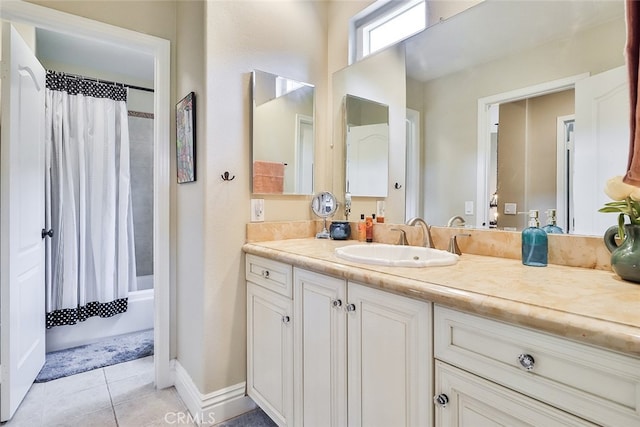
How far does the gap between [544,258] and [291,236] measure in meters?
1.26

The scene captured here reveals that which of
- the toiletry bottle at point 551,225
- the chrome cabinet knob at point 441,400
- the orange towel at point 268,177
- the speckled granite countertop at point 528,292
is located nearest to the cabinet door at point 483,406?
the chrome cabinet knob at point 441,400

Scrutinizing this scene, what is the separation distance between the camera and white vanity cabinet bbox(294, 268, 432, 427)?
3.06ft

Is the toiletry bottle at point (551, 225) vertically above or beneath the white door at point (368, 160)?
beneath

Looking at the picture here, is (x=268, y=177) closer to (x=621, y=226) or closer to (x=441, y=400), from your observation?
(x=441, y=400)

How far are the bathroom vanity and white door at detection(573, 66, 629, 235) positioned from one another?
0.72ft

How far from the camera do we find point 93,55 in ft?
8.84

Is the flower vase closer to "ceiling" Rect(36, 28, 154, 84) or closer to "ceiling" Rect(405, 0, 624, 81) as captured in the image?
"ceiling" Rect(405, 0, 624, 81)

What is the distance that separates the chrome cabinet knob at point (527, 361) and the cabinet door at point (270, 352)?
93 cm

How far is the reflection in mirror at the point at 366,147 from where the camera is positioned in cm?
191

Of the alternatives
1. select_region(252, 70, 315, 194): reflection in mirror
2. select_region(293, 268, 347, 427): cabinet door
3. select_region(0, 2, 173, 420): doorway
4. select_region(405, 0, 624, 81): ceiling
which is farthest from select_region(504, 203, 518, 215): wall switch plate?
select_region(0, 2, 173, 420): doorway

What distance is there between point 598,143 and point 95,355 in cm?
323

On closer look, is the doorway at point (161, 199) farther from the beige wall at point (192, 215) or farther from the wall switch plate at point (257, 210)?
the wall switch plate at point (257, 210)

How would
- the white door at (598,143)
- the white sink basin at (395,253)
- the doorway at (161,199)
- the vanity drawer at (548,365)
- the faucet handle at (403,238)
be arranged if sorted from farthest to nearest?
the doorway at (161,199) < the faucet handle at (403,238) < the white sink basin at (395,253) < the white door at (598,143) < the vanity drawer at (548,365)

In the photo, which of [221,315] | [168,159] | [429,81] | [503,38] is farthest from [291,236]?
[503,38]
